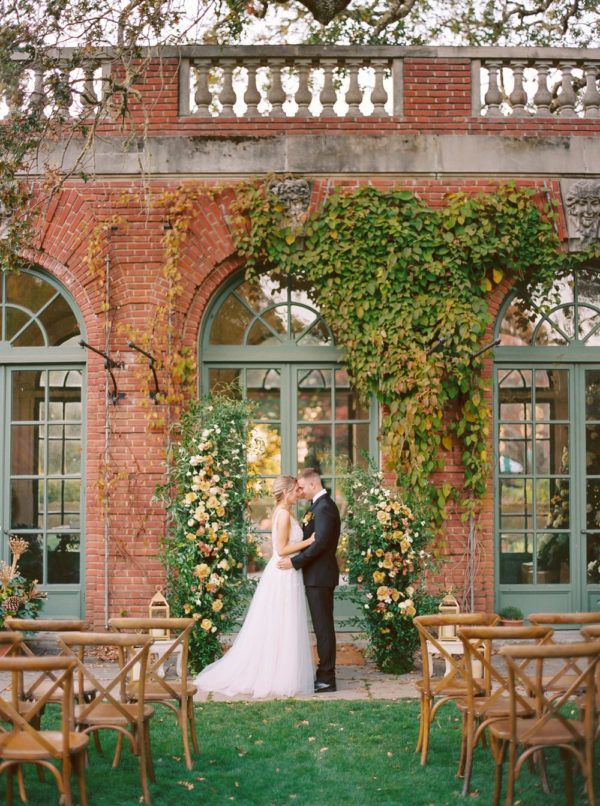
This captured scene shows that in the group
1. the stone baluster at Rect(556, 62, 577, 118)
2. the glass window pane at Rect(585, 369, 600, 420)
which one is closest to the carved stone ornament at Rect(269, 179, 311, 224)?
the stone baluster at Rect(556, 62, 577, 118)

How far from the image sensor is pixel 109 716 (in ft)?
18.1

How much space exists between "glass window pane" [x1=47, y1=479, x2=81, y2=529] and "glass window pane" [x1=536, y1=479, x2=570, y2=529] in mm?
4650

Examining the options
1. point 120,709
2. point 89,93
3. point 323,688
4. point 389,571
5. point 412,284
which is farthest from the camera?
point 89,93

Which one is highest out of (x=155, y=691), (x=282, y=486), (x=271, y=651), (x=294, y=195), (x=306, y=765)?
(x=294, y=195)

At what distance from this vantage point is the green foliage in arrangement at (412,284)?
9.56 m

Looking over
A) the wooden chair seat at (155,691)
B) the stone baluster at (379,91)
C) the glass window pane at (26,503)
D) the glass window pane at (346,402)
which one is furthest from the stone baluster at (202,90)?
the wooden chair seat at (155,691)

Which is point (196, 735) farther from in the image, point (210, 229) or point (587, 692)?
point (210, 229)

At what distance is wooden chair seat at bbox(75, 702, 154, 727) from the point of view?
17.9ft

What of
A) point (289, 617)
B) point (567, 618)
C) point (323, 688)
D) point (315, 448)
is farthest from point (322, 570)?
point (567, 618)

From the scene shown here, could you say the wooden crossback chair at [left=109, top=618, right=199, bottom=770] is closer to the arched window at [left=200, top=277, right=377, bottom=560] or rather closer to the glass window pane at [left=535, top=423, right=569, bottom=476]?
the arched window at [left=200, top=277, right=377, bottom=560]

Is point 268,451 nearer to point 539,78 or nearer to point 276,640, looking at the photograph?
point 276,640

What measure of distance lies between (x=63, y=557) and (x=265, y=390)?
2.62 metres

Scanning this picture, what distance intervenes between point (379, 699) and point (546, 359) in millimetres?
4138

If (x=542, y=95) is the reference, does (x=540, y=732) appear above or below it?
below
